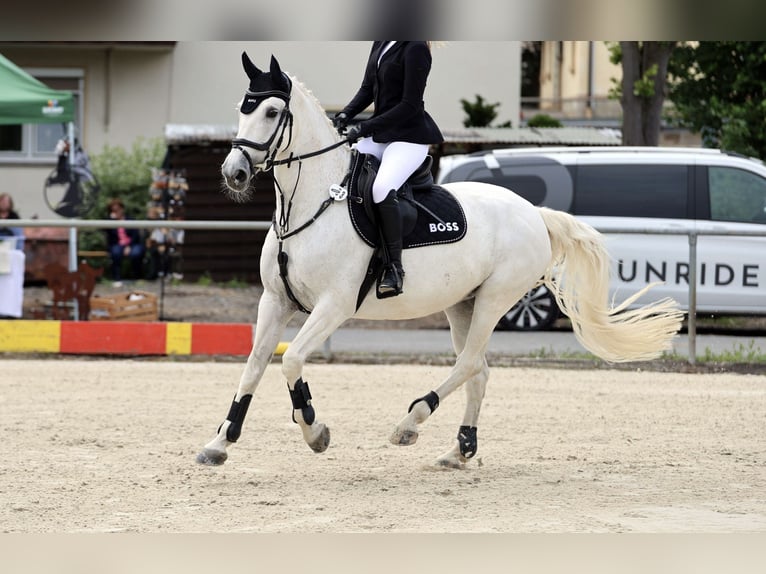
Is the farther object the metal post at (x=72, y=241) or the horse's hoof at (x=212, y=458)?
the metal post at (x=72, y=241)

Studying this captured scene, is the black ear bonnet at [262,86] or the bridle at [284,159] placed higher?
the black ear bonnet at [262,86]

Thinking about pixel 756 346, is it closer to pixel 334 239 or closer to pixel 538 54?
pixel 334 239

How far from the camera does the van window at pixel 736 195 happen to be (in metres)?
14.6

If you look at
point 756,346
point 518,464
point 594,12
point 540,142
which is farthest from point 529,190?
point 594,12

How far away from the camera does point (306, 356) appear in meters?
6.73

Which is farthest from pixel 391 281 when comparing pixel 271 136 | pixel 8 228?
pixel 8 228

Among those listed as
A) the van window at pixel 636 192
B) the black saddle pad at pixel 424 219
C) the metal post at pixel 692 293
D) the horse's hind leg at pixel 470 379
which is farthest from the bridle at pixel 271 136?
the van window at pixel 636 192

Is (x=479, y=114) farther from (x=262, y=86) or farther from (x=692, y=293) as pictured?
(x=262, y=86)

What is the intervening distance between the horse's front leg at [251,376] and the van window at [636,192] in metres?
8.44

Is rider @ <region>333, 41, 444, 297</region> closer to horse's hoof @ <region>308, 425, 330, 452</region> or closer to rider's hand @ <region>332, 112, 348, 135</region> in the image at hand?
rider's hand @ <region>332, 112, 348, 135</region>

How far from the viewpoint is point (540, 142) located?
2055cm

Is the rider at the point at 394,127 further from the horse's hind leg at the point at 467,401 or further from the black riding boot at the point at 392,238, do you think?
the horse's hind leg at the point at 467,401

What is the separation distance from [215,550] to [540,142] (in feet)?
53.8

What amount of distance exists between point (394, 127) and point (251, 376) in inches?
65.0
